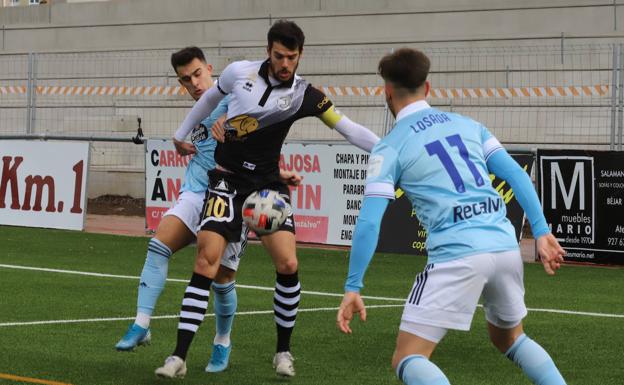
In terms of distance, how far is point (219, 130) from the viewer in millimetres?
7902

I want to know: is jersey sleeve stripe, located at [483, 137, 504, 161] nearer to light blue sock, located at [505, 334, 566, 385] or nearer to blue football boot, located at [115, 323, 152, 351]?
light blue sock, located at [505, 334, 566, 385]

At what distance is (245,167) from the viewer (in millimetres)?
7871

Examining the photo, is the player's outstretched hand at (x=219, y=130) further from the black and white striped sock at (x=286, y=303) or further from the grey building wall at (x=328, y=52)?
the grey building wall at (x=328, y=52)

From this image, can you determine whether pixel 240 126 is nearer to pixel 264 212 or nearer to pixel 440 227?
pixel 264 212

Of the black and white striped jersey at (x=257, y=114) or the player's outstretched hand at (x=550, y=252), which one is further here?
the black and white striped jersey at (x=257, y=114)

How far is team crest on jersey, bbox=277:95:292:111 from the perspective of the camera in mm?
7814

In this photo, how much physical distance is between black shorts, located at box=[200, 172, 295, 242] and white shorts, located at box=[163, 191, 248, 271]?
324 mm

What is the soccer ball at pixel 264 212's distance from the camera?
25.1 feet

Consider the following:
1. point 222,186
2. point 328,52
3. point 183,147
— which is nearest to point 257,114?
point 222,186

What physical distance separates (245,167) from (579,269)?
8263 mm

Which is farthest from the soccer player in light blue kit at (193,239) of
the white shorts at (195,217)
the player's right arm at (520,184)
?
the player's right arm at (520,184)

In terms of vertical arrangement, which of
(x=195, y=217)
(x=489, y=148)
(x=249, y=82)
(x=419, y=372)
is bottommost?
(x=419, y=372)

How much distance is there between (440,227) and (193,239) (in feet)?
11.0

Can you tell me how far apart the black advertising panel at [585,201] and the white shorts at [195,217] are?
8.06m
